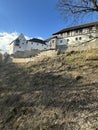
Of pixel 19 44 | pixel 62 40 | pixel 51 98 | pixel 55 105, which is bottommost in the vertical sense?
pixel 55 105

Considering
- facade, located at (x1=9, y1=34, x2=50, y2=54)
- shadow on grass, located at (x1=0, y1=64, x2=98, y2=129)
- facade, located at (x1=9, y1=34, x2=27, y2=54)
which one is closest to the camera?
shadow on grass, located at (x1=0, y1=64, x2=98, y2=129)

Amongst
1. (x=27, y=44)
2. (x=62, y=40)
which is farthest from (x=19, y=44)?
(x=62, y=40)

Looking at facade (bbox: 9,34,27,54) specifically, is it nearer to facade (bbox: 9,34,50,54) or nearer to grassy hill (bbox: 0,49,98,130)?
facade (bbox: 9,34,50,54)

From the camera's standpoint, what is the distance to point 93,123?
28.2ft

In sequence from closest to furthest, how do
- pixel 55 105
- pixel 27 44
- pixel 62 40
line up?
pixel 55 105, pixel 62 40, pixel 27 44

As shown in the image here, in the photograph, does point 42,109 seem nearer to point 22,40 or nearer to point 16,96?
point 16,96

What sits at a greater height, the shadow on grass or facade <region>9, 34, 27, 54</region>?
facade <region>9, 34, 27, 54</region>

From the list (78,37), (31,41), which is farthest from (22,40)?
(78,37)

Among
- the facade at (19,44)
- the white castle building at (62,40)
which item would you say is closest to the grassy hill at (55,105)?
the white castle building at (62,40)

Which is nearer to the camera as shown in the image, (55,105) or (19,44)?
(55,105)

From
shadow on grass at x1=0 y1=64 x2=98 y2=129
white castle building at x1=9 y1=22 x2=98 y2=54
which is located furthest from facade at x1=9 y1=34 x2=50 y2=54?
shadow on grass at x1=0 y1=64 x2=98 y2=129

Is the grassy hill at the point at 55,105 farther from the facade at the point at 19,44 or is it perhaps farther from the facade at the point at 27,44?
the facade at the point at 27,44

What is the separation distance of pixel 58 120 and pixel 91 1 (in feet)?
29.8

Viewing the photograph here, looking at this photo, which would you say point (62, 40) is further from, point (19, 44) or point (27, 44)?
point (19, 44)
